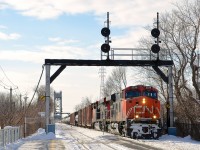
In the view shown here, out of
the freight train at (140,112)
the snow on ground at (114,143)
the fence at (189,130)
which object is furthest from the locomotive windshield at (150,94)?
the fence at (189,130)

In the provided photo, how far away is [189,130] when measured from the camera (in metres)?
29.9

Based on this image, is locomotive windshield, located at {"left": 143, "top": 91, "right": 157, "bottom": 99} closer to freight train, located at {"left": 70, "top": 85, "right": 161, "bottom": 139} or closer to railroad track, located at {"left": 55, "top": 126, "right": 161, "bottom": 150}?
freight train, located at {"left": 70, "top": 85, "right": 161, "bottom": 139}

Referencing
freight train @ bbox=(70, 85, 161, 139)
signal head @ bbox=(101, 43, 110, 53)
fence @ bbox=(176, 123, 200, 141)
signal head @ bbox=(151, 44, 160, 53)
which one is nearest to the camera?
fence @ bbox=(176, 123, 200, 141)

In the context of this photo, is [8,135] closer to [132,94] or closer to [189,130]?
[132,94]

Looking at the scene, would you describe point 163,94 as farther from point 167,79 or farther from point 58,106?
point 58,106

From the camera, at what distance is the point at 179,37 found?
34969mm

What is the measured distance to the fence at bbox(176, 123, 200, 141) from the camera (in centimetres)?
2798

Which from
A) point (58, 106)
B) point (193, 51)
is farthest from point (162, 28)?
point (58, 106)

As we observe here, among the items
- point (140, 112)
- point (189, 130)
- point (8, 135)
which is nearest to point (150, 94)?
point (140, 112)

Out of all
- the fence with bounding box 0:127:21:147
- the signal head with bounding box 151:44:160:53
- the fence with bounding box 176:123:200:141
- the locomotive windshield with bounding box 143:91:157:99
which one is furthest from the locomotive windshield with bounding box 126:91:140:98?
the fence with bounding box 0:127:21:147

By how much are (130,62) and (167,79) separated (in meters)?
3.45

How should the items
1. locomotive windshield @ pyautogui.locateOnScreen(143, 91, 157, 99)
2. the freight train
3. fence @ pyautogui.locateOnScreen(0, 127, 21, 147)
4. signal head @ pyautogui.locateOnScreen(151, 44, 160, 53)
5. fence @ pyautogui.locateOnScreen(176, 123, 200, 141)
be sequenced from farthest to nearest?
1. signal head @ pyautogui.locateOnScreen(151, 44, 160, 53)
2. locomotive windshield @ pyautogui.locateOnScreen(143, 91, 157, 99)
3. the freight train
4. fence @ pyautogui.locateOnScreen(176, 123, 200, 141)
5. fence @ pyautogui.locateOnScreen(0, 127, 21, 147)

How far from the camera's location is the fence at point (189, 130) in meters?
28.0

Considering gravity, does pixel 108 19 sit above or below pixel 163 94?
above
